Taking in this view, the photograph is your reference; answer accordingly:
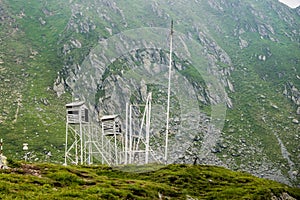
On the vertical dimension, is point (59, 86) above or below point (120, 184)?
above

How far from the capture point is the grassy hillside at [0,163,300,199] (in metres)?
21.7

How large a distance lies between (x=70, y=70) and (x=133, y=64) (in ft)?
471

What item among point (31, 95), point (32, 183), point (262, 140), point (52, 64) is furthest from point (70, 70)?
point (32, 183)

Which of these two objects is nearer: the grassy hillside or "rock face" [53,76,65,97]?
the grassy hillside

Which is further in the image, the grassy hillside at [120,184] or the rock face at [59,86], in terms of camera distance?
the rock face at [59,86]

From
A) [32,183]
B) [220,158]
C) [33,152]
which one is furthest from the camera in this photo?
[220,158]

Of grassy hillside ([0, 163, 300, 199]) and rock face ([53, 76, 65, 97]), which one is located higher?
rock face ([53, 76, 65, 97])

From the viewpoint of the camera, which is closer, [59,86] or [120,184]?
[120,184]

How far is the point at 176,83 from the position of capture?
42094 millimetres

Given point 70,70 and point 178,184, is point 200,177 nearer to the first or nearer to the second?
point 178,184

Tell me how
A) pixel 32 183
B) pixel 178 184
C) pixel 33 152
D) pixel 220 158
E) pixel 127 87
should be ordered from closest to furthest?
pixel 32 183 → pixel 178 184 → pixel 127 87 → pixel 33 152 → pixel 220 158

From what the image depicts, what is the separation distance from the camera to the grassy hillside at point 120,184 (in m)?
21.7

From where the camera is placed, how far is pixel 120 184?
28.2m

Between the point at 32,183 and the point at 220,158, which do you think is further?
the point at 220,158
